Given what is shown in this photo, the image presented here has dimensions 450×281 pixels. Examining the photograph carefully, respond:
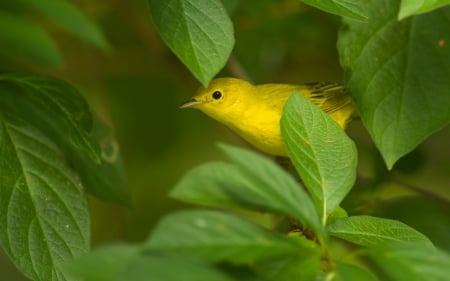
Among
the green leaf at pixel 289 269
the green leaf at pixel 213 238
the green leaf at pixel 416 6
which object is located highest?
the green leaf at pixel 416 6

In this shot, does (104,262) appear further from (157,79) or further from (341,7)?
(157,79)

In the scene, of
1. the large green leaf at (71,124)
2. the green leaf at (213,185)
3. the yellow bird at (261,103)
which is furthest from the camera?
the yellow bird at (261,103)

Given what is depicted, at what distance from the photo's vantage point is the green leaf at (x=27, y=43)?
256 centimetres

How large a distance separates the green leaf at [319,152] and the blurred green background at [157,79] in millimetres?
1491

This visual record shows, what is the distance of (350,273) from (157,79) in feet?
8.29

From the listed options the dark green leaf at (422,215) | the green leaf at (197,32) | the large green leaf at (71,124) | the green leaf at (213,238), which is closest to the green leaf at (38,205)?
the large green leaf at (71,124)

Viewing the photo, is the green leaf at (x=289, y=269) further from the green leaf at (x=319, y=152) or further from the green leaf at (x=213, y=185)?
the green leaf at (x=319, y=152)

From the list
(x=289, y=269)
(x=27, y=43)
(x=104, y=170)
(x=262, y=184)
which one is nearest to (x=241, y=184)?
(x=262, y=184)

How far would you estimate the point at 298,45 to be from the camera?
347 cm

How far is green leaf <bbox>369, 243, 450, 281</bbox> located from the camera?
3.53ft

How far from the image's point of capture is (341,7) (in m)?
1.53

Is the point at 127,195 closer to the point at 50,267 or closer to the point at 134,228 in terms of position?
the point at 50,267

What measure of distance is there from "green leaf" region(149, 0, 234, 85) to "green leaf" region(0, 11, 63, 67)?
1.08 meters

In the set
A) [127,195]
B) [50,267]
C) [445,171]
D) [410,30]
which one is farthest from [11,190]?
[445,171]
